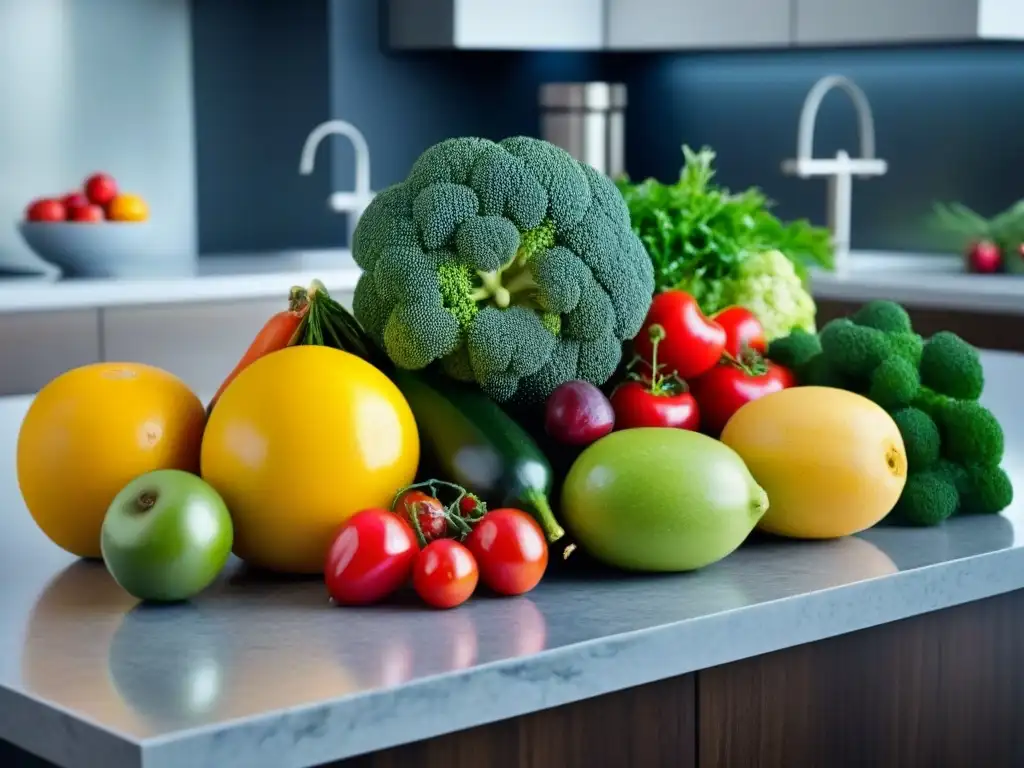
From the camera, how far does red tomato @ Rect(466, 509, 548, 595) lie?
0.90 meters

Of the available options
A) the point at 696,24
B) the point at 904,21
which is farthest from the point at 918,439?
the point at 696,24

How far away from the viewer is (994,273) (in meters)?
3.72

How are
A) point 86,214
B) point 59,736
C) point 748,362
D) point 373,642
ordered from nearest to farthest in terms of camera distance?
point 59,736 → point 373,642 → point 748,362 → point 86,214

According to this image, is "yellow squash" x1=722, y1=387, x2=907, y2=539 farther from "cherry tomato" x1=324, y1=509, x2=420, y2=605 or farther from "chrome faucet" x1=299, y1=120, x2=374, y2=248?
"chrome faucet" x1=299, y1=120, x2=374, y2=248

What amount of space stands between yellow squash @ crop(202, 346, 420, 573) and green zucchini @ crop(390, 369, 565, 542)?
0.13 ft

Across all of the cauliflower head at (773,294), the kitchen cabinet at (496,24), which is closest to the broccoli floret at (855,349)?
the cauliflower head at (773,294)

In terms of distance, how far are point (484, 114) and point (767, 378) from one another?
365cm

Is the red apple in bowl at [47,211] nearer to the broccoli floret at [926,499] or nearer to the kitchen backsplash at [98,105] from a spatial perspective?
the kitchen backsplash at [98,105]

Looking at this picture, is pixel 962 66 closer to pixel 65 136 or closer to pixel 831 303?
pixel 831 303

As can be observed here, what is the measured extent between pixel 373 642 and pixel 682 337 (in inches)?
15.7

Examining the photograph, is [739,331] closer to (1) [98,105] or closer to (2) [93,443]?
(2) [93,443]

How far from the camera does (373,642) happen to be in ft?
2.72

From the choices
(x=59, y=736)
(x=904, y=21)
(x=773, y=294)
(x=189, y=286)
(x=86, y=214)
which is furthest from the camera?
(x=904, y=21)

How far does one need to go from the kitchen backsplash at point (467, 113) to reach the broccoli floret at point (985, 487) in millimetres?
3020
